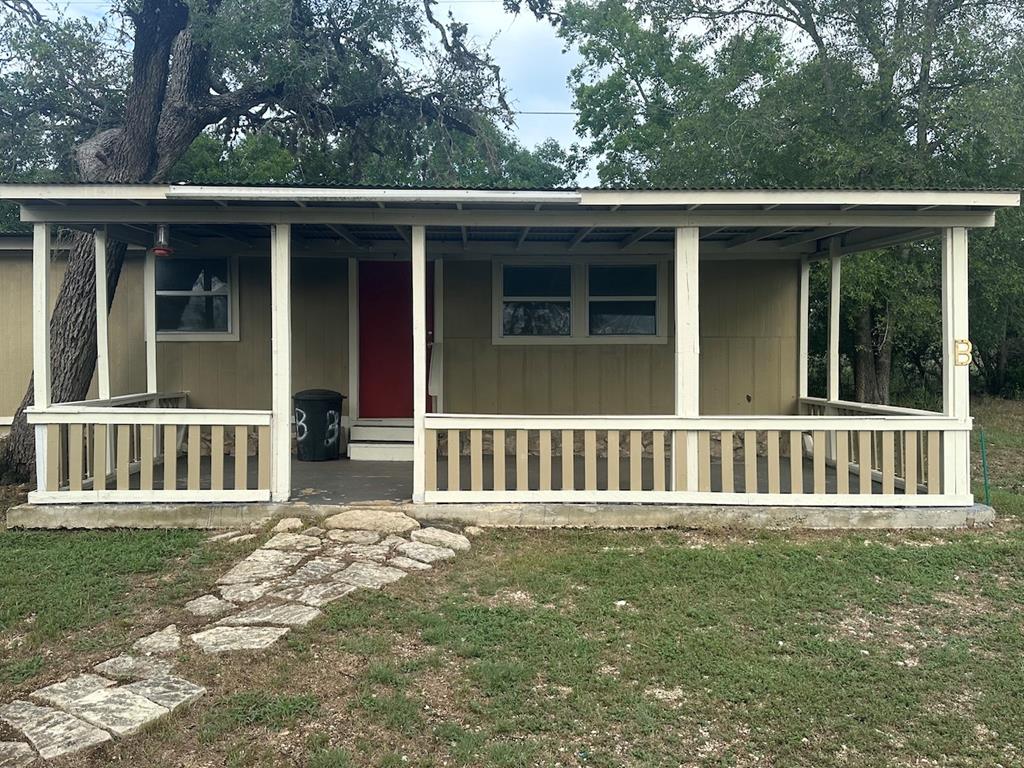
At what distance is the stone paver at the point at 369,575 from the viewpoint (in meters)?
4.27

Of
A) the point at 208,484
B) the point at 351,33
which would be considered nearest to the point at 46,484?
the point at 208,484

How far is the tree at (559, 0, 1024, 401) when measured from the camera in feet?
35.7

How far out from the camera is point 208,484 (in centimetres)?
622

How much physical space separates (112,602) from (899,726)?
3.79 m

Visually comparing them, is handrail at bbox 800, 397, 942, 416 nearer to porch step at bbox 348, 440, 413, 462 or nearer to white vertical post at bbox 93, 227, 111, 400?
porch step at bbox 348, 440, 413, 462

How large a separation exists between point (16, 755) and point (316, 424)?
16.2ft

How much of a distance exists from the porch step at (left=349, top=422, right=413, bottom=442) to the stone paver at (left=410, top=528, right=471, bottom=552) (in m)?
2.36

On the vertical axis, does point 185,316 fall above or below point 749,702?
above

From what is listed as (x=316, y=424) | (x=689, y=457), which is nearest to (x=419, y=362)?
(x=689, y=457)

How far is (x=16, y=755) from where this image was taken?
2.60 m

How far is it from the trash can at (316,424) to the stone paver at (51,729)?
454cm

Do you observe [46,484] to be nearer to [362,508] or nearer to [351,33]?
[362,508]

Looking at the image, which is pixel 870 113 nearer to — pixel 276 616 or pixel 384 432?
pixel 384 432

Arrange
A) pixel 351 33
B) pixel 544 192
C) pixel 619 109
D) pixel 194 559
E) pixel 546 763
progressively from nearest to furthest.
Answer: pixel 546 763, pixel 194 559, pixel 544 192, pixel 351 33, pixel 619 109
